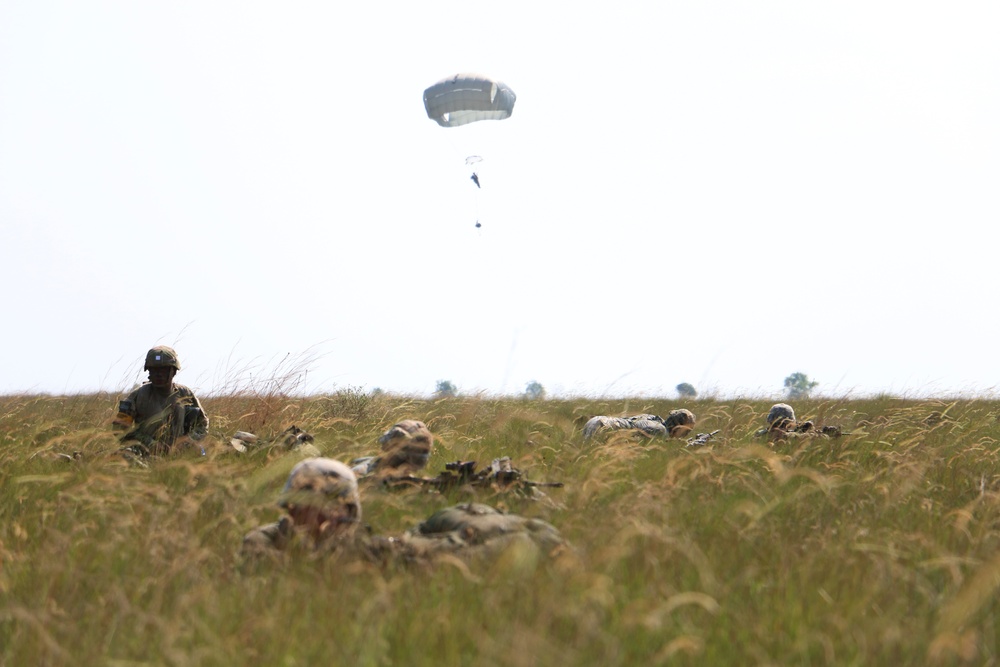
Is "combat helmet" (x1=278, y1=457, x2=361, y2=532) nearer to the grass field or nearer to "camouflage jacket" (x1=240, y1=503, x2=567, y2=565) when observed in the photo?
"camouflage jacket" (x1=240, y1=503, x2=567, y2=565)

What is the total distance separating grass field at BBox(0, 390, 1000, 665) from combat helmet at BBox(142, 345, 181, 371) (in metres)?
1.67

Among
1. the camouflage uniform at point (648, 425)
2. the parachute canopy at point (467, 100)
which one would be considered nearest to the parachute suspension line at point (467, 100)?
the parachute canopy at point (467, 100)

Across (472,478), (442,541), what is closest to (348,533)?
(442,541)

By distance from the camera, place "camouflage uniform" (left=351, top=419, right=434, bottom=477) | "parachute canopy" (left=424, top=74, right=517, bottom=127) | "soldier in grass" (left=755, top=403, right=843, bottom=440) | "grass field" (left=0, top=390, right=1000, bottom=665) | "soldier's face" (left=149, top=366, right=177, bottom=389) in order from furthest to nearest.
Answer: "parachute canopy" (left=424, top=74, right=517, bottom=127)
"soldier's face" (left=149, top=366, right=177, bottom=389)
"soldier in grass" (left=755, top=403, right=843, bottom=440)
"camouflage uniform" (left=351, top=419, right=434, bottom=477)
"grass field" (left=0, top=390, right=1000, bottom=665)

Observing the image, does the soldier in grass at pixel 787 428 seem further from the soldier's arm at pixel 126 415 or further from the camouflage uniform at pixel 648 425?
the soldier's arm at pixel 126 415

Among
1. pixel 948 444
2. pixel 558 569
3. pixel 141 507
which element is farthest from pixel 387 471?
pixel 948 444

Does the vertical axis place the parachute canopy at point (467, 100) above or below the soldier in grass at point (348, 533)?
above

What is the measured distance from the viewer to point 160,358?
7.77m

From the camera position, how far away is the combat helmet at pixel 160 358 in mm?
7770

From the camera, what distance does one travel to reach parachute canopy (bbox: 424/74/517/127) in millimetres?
25281

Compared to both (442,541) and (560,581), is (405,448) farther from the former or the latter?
(560,581)

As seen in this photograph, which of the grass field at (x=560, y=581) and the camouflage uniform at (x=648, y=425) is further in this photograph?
the camouflage uniform at (x=648, y=425)

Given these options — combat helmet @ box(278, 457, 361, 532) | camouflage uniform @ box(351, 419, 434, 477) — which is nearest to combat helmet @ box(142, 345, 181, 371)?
camouflage uniform @ box(351, 419, 434, 477)

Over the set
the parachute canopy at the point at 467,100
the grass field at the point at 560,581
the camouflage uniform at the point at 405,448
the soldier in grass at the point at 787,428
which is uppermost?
the parachute canopy at the point at 467,100
